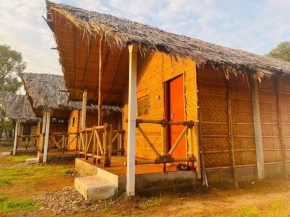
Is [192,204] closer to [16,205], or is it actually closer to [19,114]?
[16,205]

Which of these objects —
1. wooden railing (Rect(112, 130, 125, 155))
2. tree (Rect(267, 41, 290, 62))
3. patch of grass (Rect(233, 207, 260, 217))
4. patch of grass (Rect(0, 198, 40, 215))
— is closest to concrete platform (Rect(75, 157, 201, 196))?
patch of grass (Rect(233, 207, 260, 217))

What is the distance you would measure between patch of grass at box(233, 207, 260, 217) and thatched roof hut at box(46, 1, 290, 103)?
2.54m

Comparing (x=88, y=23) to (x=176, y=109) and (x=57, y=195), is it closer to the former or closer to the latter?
(x=176, y=109)

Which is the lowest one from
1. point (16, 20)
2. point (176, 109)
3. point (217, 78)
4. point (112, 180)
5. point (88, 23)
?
point (112, 180)

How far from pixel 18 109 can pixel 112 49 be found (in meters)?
13.3

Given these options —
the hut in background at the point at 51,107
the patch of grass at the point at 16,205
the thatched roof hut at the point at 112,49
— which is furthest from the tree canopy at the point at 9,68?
the patch of grass at the point at 16,205

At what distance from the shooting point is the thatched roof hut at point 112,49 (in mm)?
3711

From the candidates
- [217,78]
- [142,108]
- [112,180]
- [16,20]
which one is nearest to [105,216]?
[112,180]

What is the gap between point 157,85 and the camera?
6.28 m

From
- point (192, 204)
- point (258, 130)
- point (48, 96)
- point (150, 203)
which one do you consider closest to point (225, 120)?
point (258, 130)

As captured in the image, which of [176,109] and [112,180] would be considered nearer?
[112,180]

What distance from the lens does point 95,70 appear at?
698 cm

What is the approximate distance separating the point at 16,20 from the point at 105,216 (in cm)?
618

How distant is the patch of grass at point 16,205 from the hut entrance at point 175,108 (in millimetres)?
3337
